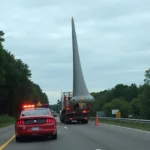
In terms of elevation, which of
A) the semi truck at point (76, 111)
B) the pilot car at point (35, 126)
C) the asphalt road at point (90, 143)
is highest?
the semi truck at point (76, 111)

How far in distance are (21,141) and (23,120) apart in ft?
3.66

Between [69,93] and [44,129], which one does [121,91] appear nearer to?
[69,93]

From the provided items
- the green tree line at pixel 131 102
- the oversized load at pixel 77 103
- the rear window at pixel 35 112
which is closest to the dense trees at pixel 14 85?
the green tree line at pixel 131 102

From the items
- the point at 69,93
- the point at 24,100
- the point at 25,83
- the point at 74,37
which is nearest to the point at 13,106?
the point at 24,100

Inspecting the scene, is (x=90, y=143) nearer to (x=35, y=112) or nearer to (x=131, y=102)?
(x=35, y=112)

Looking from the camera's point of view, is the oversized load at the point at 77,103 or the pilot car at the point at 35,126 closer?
the pilot car at the point at 35,126

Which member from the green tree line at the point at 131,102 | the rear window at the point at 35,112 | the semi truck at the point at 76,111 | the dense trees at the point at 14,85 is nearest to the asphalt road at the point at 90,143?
the rear window at the point at 35,112

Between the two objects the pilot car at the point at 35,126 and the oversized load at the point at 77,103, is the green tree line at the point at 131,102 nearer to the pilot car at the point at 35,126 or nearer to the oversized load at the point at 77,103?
the oversized load at the point at 77,103

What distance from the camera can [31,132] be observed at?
2025 cm

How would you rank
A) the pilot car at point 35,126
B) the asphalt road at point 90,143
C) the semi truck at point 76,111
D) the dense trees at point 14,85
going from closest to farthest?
1. the asphalt road at point 90,143
2. the pilot car at point 35,126
3. the semi truck at point 76,111
4. the dense trees at point 14,85

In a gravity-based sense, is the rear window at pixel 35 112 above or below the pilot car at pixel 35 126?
above

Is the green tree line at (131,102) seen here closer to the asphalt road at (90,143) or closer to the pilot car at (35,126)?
the asphalt road at (90,143)

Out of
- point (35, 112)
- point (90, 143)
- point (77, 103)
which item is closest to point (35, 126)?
point (35, 112)

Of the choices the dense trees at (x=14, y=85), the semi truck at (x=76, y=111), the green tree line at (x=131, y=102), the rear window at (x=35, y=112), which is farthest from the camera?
the green tree line at (x=131, y=102)
